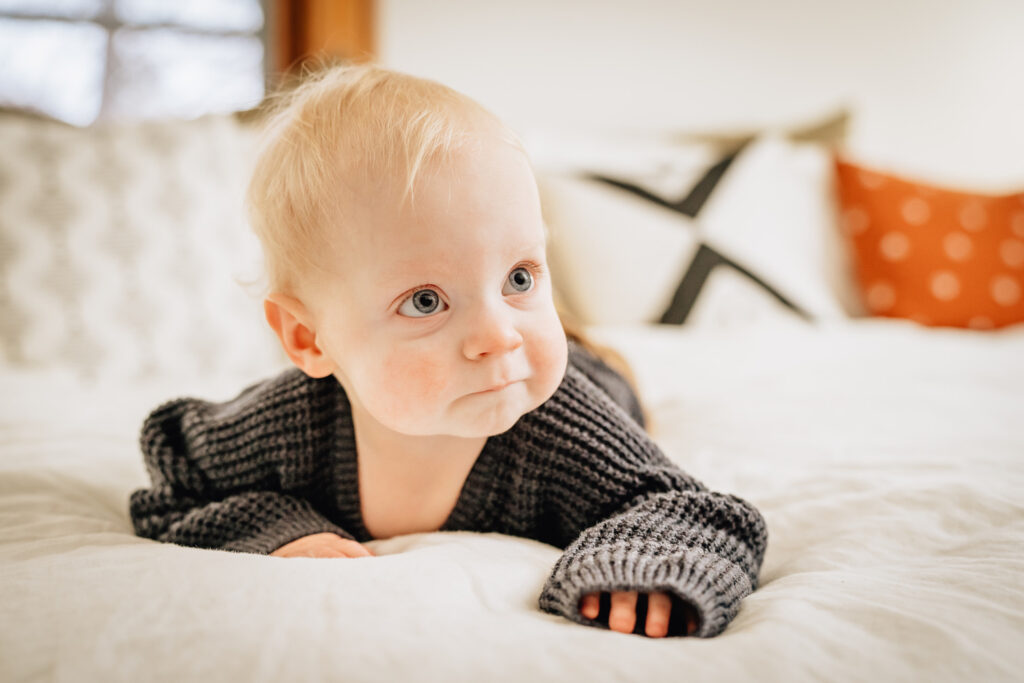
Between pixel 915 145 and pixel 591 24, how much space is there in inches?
49.0

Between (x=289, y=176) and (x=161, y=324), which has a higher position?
(x=289, y=176)

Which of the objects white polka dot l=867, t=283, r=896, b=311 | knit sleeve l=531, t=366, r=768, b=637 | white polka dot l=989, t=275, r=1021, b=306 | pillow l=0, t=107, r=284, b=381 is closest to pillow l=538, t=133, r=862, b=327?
white polka dot l=867, t=283, r=896, b=311

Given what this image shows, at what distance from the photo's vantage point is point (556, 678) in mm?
386

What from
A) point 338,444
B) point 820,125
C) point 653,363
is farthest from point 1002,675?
point 820,125

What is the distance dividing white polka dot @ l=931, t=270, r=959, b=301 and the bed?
133 millimetres

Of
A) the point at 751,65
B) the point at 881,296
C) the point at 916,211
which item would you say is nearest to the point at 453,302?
the point at 881,296

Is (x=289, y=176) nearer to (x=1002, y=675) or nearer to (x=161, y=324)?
(x=1002, y=675)

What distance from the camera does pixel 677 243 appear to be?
5.20 feet

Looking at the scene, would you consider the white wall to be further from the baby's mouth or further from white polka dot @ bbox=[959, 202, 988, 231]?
the baby's mouth

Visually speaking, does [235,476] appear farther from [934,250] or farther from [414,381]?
[934,250]

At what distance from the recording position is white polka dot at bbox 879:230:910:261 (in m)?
1.79

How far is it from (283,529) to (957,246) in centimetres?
174

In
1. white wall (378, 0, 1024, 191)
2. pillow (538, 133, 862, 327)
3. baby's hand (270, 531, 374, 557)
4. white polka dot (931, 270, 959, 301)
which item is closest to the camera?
baby's hand (270, 531, 374, 557)

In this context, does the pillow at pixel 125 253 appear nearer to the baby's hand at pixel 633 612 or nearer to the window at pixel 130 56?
the window at pixel 130 56
